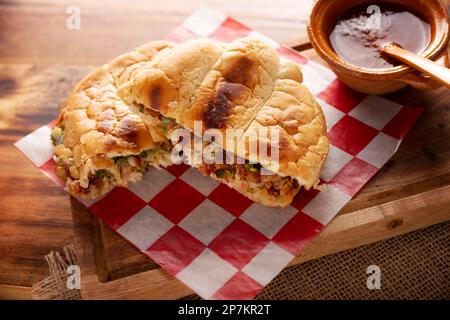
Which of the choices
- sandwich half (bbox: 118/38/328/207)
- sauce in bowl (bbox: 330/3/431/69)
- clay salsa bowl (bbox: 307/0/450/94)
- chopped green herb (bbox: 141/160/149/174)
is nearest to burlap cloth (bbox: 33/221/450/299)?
sandwich half (bbox: 118/38/328/207)

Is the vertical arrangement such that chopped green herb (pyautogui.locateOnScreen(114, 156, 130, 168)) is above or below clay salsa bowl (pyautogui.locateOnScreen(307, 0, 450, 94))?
below

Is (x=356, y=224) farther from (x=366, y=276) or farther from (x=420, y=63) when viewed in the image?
(x=420, y=63)

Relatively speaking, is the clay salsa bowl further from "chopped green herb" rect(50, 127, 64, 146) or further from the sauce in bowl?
"chopped green herb" rect(50, 127, 64, 146)

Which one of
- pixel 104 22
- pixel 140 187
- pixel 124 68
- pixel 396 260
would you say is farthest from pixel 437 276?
pixel 104 22

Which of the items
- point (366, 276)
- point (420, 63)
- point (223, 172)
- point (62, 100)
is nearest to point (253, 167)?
point (223, 172)

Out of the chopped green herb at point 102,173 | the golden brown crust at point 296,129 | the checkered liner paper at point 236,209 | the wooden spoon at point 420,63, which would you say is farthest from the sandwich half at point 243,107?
the wooden spoon at point 420,63
